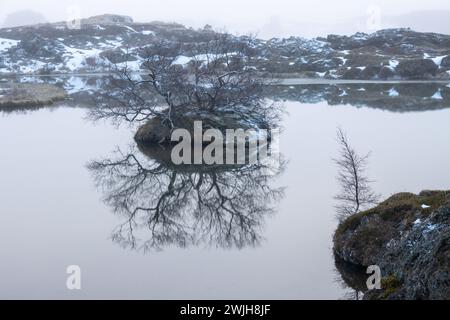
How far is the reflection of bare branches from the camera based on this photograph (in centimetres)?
2025

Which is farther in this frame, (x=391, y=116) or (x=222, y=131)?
(x=391, y=116)

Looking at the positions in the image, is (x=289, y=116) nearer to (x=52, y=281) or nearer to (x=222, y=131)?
(x=222, y=131)

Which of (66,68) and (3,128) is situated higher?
(66,68)

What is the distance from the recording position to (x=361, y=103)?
6206cm

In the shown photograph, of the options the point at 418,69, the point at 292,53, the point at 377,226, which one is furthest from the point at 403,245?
the point at 292,53

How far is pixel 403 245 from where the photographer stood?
11.0 meters

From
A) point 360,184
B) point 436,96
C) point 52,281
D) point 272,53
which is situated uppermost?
point 272,53

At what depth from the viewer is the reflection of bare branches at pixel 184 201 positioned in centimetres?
2025

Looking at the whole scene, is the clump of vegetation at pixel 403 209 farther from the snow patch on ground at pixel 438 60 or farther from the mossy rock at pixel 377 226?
the snow patch on ground at pixel 438 60

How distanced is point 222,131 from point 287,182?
10.7 m

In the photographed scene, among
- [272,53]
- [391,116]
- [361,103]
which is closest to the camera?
[391,116]

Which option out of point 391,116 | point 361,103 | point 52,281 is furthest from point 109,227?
point 361,103

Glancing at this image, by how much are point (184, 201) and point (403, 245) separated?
15.0 meters

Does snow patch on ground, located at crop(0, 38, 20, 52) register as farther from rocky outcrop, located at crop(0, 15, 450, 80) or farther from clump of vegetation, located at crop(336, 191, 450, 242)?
clump of vegetation, located at crop(336, 191, 450, 242)
